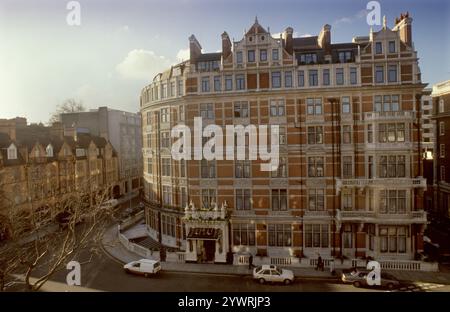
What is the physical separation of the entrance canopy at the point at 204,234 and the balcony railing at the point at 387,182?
→ 860 centimetres

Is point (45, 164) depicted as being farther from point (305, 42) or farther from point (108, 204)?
point (305, 42)

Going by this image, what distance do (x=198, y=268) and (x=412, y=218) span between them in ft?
44.7

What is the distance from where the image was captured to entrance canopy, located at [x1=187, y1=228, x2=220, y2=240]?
60.7 feet

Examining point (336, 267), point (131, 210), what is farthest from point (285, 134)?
point (131, 210)

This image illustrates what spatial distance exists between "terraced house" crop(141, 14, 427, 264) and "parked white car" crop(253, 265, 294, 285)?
2.13 meters

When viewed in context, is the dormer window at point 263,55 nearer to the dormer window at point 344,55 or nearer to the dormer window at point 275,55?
the dormer window at point 275,55

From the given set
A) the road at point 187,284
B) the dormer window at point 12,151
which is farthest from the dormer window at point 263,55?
the dormer window at point 12,151

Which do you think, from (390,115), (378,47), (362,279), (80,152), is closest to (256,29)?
(378,47)

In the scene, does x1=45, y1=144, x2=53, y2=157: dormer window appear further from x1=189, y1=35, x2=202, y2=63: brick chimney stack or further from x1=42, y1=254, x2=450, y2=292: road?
x1=189, y1=35, x2=202, y2=63: brick chimney stack

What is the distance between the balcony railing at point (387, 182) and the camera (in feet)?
58.0

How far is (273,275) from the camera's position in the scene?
1535 cm

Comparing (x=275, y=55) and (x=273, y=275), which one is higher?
(x=275, y=55)

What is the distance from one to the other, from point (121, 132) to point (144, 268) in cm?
3119

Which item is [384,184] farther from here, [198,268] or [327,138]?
[198,268]
